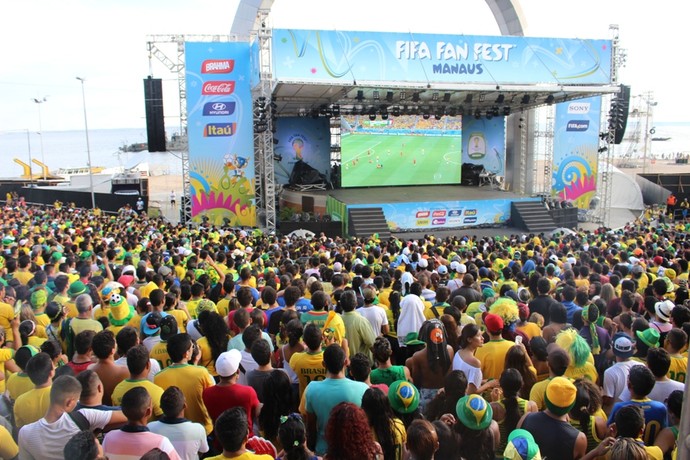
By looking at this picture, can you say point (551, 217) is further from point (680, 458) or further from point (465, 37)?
point (680, 458)


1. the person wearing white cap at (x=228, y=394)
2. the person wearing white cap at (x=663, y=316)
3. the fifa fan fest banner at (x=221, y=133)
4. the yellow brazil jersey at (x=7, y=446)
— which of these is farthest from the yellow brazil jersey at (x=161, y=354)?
the fifa fan fest banner at (x=221, y=133)

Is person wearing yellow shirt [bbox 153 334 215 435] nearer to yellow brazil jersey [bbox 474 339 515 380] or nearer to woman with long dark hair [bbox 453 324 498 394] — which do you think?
woman with long dark hair [bbox 453 324 498 394]

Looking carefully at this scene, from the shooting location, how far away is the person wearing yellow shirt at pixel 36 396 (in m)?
3.71

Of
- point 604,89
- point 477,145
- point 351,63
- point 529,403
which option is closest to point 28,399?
point 529,403

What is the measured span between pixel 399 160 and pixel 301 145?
527 centimetres

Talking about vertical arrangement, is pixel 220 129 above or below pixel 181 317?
above

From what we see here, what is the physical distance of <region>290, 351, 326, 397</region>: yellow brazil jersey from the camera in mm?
4415

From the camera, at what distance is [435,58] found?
70.0ft

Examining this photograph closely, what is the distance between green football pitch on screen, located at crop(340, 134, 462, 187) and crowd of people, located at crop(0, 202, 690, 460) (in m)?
18.4

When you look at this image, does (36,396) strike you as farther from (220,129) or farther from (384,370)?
(220,129)

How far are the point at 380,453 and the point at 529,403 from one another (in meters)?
1.27

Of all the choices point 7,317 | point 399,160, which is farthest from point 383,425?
point 399,160

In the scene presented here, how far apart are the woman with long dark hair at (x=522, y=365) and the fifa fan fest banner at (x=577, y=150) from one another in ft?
78.4

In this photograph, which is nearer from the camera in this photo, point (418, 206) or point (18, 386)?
point (18, 386)
